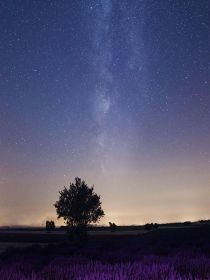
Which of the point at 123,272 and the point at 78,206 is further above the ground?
the point at 78,206

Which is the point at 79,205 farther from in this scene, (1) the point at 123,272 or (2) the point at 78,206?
(1) the point at 123,272

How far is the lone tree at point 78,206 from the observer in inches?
1736

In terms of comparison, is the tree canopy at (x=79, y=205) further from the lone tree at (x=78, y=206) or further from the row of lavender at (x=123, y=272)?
the row of lavender at (x=123, y=272)

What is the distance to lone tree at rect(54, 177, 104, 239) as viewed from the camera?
145ft

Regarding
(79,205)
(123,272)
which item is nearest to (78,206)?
(79,205)

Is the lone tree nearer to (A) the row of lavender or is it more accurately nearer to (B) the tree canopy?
(B) the tree canopy

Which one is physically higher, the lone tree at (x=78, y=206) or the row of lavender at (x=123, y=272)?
the lone tree at (x=78, y=206)

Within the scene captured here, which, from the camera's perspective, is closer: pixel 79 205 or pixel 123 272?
pixel 123 272

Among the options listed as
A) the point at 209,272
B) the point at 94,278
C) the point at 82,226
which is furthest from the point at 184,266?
the point at 82,226

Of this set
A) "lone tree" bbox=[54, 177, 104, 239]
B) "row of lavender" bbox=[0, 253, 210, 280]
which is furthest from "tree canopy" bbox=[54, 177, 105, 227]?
"row of lavender" bbox=[0, 253, 210, 280]

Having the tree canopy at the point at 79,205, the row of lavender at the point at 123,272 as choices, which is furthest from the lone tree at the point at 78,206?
the row of lavender at the point at 123,272

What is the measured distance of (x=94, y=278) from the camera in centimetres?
362

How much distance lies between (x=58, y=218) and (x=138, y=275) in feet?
138

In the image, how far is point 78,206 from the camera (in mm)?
44125
